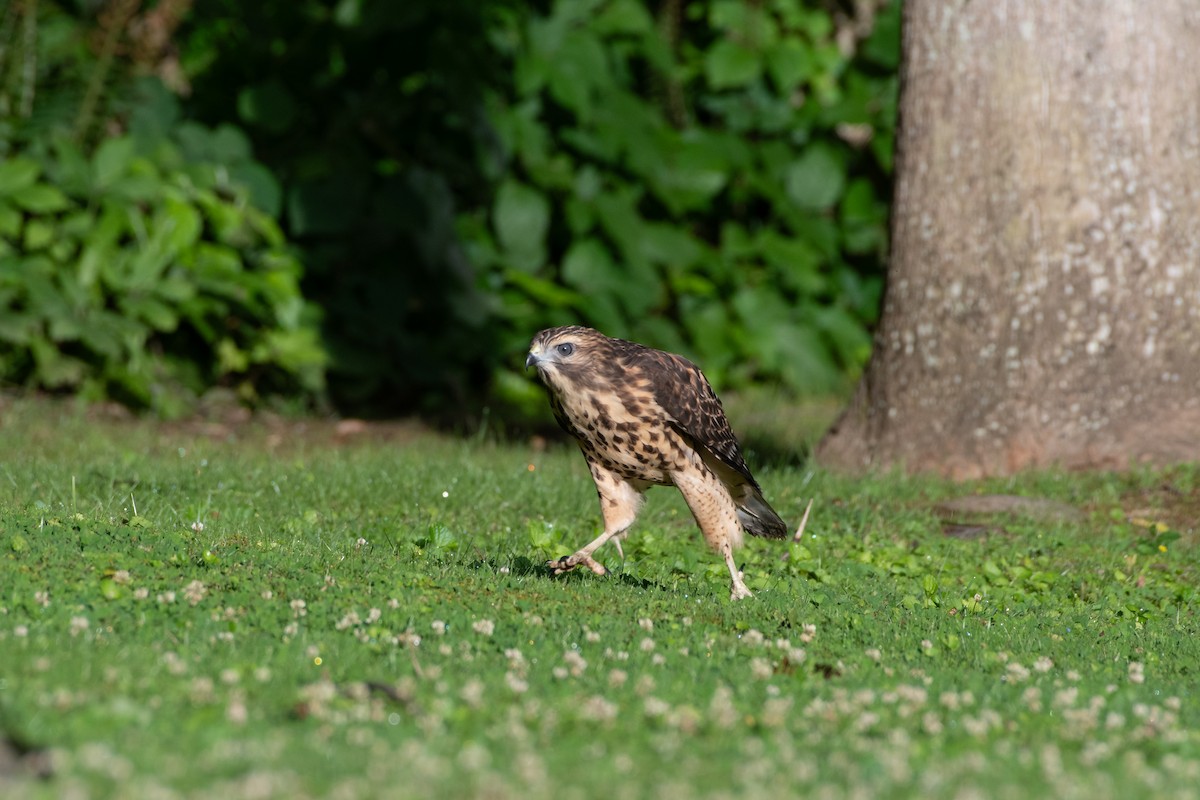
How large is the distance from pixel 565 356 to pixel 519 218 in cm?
541

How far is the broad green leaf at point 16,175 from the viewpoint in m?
9.63

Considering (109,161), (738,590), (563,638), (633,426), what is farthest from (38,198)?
(563,638)

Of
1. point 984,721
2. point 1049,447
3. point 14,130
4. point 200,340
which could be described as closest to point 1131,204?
point 1049,447

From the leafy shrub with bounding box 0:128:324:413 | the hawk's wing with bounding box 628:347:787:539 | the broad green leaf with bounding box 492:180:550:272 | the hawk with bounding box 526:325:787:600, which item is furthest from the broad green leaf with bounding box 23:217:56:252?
the hawk's wing with bounding box 628:347:787:539

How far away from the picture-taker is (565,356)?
5.86m

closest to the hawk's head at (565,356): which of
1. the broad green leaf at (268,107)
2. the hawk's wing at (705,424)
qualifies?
the hawk's wing at (705,424)

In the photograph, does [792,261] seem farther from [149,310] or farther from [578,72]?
[149,310]

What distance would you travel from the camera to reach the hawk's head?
5820 millimetres

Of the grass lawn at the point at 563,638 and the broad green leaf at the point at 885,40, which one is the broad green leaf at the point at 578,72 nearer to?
the broad green leaf at the point at 885,40

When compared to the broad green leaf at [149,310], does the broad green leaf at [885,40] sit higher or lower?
higher

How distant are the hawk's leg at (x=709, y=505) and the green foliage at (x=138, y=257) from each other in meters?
4.81

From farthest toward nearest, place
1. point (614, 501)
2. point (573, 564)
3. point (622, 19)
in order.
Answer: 1. point (622, 19)
2. point (614, 501)
3. point (573, 564)

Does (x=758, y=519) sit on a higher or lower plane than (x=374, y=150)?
lower

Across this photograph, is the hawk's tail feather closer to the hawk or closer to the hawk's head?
the hawk
